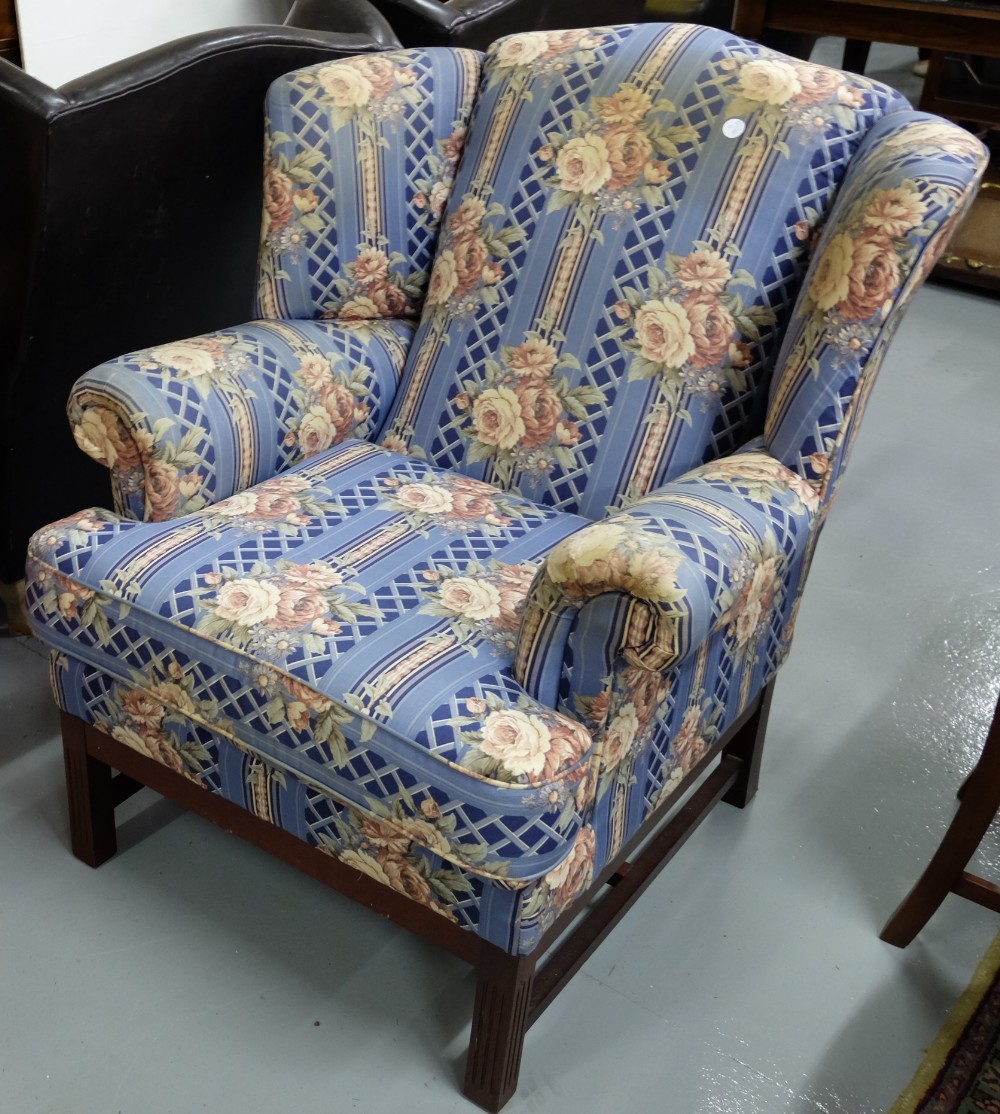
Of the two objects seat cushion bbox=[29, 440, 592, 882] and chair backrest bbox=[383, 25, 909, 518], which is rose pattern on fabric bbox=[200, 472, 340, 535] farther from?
chair backrest bbox=[383, 25, 909, 518]

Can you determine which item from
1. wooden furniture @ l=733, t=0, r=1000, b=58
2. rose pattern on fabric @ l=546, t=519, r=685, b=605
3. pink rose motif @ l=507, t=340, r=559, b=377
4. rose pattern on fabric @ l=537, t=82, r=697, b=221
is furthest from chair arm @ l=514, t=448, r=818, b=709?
wooden furniture @ l=733, t=0, r=1000, b=58

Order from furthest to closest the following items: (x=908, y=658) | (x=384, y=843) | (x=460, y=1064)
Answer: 1. (x=908, y=658)
2. (x=460, y=1064)
3. (x=384, y=843)

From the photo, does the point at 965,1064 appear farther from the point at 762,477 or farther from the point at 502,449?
the point at 502,449

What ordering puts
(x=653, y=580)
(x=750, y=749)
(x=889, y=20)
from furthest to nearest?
1. (x=889, y=20)
2. (x=750, y=749)
3. (x=653, y=580)

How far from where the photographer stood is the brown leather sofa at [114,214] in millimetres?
1537

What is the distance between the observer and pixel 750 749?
1.68m

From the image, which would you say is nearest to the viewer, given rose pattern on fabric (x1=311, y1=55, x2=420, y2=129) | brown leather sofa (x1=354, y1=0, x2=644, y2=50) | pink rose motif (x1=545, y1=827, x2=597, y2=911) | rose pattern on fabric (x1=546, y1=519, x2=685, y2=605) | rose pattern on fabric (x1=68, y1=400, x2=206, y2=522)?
rose pattern on fabric (x1=546, y1=519, x2=685, y2=605)

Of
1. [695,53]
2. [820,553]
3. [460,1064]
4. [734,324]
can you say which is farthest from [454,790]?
[820,553]

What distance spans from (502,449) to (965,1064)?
2.94 feet

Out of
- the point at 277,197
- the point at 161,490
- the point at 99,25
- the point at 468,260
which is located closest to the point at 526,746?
the point at 161,490

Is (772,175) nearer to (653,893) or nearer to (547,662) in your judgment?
(547,662)

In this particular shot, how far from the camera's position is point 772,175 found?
4.81 ft

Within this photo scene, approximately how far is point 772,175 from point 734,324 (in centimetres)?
18

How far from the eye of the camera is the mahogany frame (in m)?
1.24
